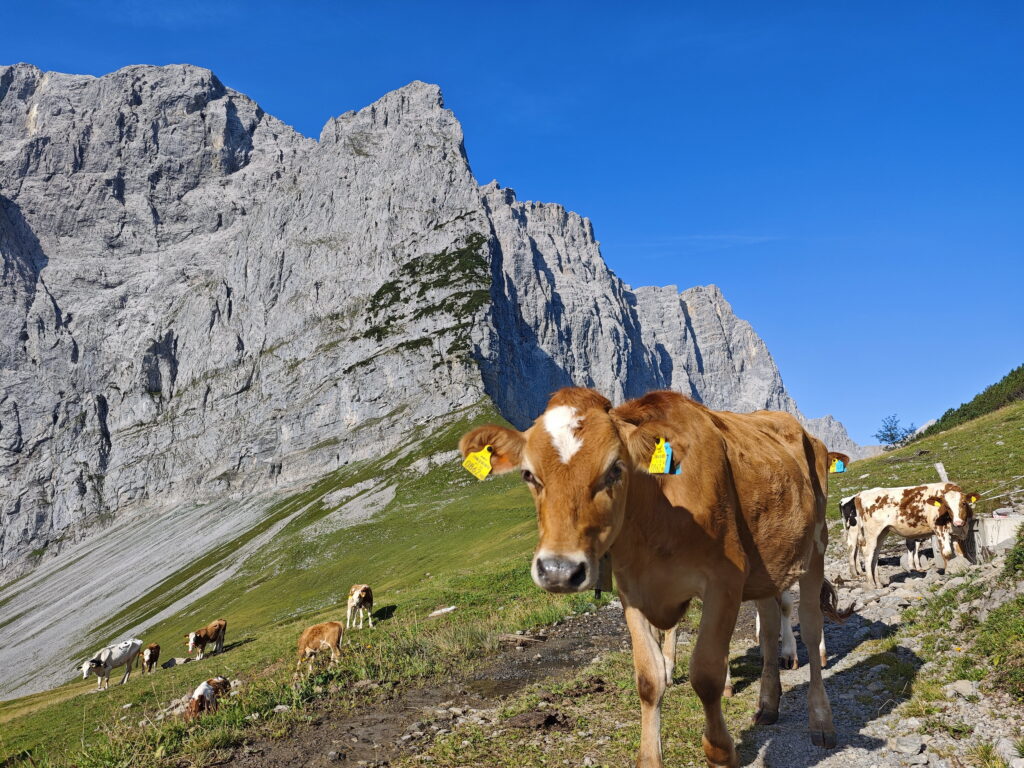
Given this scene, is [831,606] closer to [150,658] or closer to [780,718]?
[780,718]

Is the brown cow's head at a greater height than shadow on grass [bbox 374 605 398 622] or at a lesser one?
greater

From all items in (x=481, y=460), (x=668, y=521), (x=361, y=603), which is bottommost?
(x=361, y=603)

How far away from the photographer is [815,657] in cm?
844

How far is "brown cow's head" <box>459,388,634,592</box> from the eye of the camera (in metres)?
5.61

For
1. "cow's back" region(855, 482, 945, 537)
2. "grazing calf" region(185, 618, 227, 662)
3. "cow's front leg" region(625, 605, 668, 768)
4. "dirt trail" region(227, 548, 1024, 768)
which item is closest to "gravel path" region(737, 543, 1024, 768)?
"dirt trail" region(227, 548, 1024, 768)

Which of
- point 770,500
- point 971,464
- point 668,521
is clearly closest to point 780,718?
point 770,500

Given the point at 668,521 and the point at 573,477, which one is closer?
the point at 573,477

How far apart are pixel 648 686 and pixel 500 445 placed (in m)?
2.94

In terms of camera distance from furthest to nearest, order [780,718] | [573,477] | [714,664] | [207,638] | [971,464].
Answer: [207,638] → [971,464] → [780,718] → [714,664] → [573,477]

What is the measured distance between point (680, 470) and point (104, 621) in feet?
400

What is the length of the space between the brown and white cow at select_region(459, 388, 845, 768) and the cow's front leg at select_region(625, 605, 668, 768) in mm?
10

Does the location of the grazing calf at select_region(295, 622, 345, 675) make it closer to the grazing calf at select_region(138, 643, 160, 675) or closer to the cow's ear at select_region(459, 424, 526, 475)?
the cow's ear at select_region(459, 424, 526, 475)

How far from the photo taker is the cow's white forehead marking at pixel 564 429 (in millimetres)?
6289

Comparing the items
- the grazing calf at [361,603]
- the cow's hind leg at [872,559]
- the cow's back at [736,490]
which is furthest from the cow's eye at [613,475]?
the grazing calf at [361,603]
